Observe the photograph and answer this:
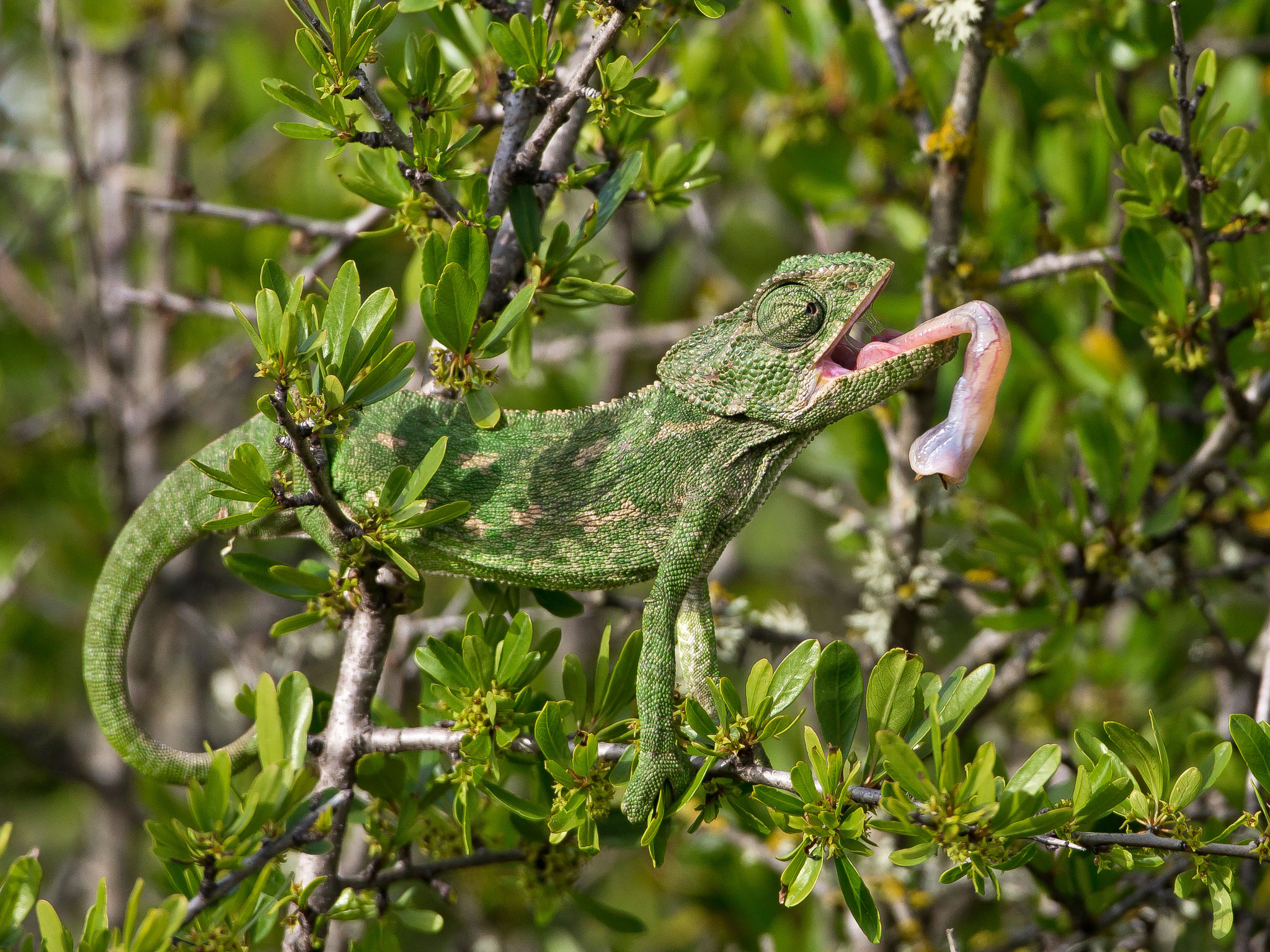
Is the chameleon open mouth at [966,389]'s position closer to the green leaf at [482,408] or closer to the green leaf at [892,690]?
the green leaf at [892,690]

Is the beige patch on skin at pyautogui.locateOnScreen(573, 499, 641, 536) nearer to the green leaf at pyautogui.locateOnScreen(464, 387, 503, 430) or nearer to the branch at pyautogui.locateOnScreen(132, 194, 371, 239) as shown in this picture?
the green leaf at pyautogui.locateOnScreen(464, 387, 503, 430)

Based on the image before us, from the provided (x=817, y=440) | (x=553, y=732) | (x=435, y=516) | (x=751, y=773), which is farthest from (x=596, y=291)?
(x=817, y=440)

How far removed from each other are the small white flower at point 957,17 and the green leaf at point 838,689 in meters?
1.49

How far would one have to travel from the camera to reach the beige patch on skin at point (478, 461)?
87.9 inches

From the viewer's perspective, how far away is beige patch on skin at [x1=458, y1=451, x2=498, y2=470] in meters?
2.23

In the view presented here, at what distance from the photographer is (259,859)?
6.13ft

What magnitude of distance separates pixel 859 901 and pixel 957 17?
1.95m

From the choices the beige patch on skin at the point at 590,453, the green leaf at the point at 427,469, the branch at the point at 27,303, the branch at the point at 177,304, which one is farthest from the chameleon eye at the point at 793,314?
the branch at the point at 27,303

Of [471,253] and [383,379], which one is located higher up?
[471,253]

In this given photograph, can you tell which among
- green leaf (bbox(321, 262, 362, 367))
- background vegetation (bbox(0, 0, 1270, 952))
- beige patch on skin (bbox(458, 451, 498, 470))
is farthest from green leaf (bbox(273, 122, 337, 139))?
Answer: beige patch on skin (bbox(458, 451, 498, 470))

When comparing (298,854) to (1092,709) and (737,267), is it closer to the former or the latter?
(1092,709)

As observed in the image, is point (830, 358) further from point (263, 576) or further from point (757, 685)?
point (263, 576)

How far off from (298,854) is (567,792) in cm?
70

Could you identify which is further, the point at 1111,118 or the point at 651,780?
the point at 1111,118
